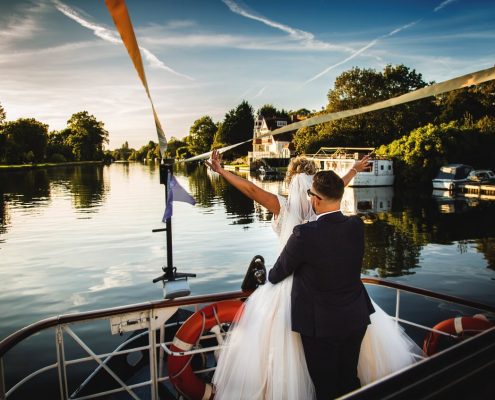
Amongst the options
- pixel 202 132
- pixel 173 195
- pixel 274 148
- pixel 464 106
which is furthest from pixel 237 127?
pixel 173 195

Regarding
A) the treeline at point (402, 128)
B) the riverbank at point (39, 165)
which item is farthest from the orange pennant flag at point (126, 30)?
the riverbank at point (39, 165)

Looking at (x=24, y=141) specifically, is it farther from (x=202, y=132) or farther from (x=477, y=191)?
(x=477, y=191)

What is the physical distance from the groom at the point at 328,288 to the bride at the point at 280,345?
15 centimetres

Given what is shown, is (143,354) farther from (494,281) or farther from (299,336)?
Result: (494,281)

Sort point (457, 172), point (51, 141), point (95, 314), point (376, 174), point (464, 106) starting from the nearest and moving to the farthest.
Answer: point (95, 314) < point (457, 172) < point (376, 174) < point (464, 106) < point (51, 141)

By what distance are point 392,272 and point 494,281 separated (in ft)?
11.0

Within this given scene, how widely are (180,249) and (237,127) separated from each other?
280 feet

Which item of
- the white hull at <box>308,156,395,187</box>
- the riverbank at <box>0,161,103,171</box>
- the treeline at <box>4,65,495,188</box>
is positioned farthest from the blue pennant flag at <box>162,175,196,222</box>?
the riverbank at <box>0,161,103,171</box>

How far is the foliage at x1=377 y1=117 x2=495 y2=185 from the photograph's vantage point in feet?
133

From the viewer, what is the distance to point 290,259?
2482 mm

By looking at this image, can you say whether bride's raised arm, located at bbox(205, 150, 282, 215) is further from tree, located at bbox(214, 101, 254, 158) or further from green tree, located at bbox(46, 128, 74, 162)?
green tree, located at bbox(46, 128, 74, 162)

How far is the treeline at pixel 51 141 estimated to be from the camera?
8275 centimetres

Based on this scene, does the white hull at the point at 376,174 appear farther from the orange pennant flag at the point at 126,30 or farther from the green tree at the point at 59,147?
the green tree at the point at 59,147

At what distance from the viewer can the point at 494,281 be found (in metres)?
13.1
